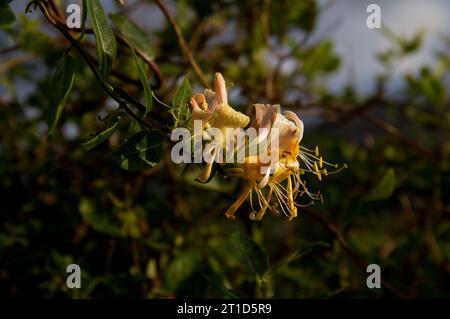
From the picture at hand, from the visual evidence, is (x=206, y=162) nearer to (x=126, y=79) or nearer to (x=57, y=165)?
(x=126, y=79)

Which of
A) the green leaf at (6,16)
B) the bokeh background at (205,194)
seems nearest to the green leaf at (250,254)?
the bokeh background at (205,194)

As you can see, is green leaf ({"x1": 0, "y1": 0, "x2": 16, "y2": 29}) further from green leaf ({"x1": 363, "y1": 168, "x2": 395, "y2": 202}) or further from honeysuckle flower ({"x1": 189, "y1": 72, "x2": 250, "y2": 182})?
green leaf ({"x1": 363, "y1": 168, "x2": 395, "y2": 202})

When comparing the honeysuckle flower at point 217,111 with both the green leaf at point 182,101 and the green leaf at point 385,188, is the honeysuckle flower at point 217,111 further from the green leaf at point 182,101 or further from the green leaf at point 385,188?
the green leaf at point 385,188

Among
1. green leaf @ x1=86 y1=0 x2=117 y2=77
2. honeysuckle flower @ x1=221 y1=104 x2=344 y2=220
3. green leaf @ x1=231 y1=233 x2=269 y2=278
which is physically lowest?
green leaf @ x1=231 y1=233 x2=269 y2=278

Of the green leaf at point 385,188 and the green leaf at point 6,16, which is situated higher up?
the green leaf at point 6,16

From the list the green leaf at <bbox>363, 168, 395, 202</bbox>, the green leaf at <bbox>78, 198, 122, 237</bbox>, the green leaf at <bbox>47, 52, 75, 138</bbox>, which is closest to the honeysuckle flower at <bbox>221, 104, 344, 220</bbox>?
the green leaf at <bbox>47, 52, 75, 138</bbox>

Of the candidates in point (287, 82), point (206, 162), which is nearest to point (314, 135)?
point (287, 82)
